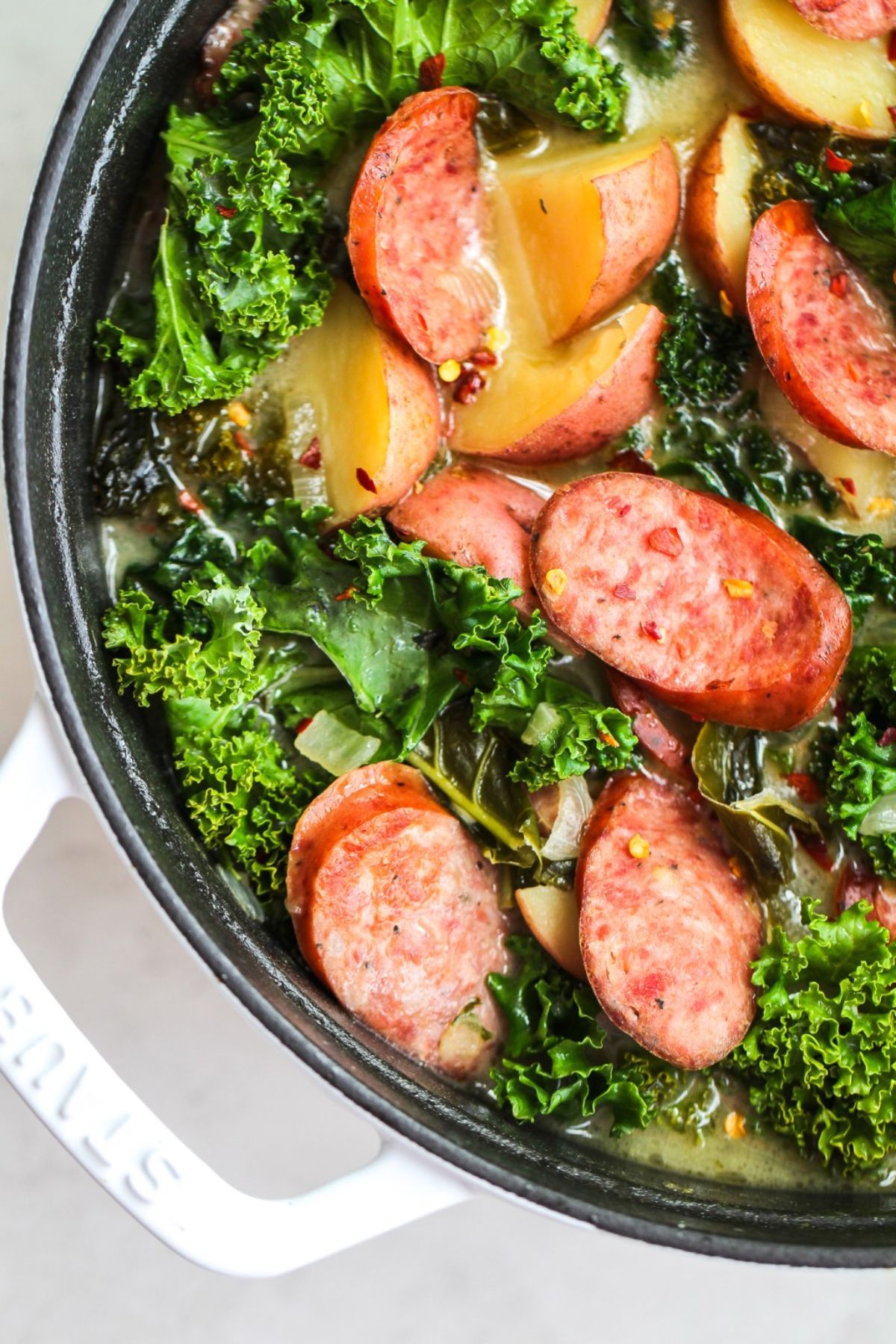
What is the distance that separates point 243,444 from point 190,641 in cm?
39

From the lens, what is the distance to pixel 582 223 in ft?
6.66

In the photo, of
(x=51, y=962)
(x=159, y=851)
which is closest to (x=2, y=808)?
(x=159, y=851)

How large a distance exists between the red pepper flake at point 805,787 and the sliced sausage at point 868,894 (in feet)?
0.45

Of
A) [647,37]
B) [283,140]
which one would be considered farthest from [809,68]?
[283,140]

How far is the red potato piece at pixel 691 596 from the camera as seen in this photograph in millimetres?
2049

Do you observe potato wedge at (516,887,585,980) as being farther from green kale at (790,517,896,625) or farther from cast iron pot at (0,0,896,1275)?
green kale at (790,517,896,625)

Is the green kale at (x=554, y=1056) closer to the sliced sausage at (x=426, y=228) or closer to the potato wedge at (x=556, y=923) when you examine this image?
the potato wedge at (x=556, y=923)

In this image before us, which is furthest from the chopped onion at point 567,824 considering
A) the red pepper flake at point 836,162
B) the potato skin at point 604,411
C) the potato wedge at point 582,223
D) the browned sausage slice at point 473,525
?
the red pepper flake at point 836,162

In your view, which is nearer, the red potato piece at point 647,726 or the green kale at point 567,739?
the green kale at point 567,739

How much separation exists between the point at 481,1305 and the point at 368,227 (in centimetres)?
211

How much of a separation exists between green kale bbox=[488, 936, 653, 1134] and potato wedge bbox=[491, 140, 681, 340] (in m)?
1.12

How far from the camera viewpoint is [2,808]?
176 cm

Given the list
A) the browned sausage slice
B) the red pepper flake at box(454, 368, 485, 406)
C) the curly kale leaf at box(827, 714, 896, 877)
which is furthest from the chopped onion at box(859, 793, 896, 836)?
the red pepper flake at box(454, 368, 485, 406)

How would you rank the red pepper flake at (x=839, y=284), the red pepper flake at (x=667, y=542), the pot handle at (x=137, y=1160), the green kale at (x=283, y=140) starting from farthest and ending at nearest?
1. the red pepper flake at (x=839, y=284)
2. the red pepper flake at (x=667, y=542)
3. the green kale at (x=283, y=140)
4. the pot handle at (x=137, y=1160)
